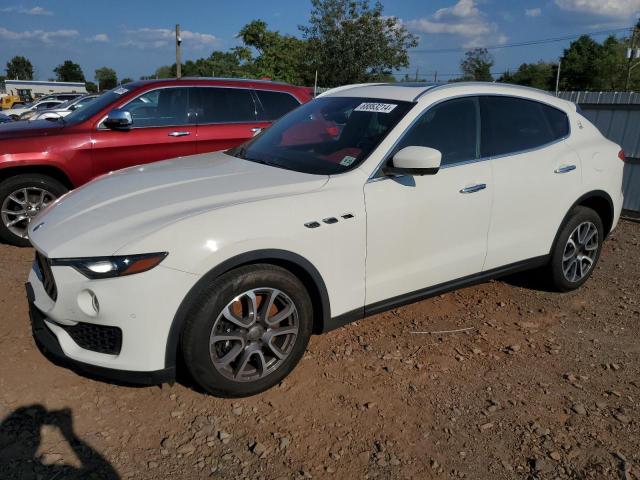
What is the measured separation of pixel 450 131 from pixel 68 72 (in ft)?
355

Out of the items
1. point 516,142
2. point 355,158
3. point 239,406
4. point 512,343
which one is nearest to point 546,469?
point 512,343

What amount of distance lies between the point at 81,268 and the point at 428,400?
2001 mm

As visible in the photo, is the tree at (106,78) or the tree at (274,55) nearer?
the tree at (274,55)

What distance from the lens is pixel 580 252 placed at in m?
4.50

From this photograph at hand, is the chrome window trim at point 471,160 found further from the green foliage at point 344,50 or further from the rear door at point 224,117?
the green foliage at point 344,50

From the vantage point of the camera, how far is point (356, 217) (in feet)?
9.88

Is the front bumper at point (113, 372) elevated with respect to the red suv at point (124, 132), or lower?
lower

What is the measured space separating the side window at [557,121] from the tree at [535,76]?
43.8m

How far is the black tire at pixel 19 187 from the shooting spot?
5.26 metres

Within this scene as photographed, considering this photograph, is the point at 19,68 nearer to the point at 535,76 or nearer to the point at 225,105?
the point at 535,76

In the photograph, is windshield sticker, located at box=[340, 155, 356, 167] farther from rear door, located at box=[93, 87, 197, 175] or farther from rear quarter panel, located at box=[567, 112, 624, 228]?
rear door, located at box=[93, 87, 197, 175]

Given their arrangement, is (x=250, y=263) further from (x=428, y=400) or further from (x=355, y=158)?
(x=428, y=400)

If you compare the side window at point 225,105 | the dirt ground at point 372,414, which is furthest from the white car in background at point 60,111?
the dirt ground at point 372,414

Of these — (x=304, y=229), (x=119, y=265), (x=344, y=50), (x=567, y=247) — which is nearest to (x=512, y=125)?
(x=567, y=247)
